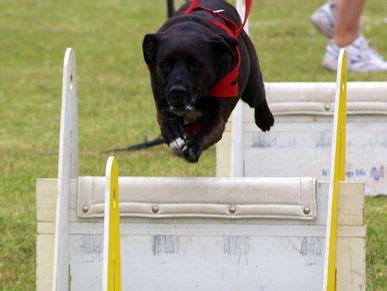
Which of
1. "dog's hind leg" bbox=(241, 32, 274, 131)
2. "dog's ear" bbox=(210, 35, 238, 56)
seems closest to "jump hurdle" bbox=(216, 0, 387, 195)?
"dog's hind leg" bbox=(241, 32, 274, 131)

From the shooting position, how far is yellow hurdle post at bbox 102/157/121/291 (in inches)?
145

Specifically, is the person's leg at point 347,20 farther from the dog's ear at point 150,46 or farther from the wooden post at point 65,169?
the wooden post at point 65,169

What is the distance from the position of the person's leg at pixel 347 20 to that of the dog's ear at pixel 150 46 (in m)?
5.18

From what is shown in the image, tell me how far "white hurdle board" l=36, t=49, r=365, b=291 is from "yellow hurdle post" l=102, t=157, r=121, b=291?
438 millimetres

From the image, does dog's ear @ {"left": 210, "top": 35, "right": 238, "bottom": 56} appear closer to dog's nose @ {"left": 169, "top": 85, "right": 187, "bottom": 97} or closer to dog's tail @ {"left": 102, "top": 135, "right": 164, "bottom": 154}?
dog's nose @ {"left": 169, "top": 85, "right": 187, "bottom": 97}

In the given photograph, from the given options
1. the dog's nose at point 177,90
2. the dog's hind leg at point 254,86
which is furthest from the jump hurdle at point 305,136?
the dog's nose at point 177,90

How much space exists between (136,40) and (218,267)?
32.4 ft

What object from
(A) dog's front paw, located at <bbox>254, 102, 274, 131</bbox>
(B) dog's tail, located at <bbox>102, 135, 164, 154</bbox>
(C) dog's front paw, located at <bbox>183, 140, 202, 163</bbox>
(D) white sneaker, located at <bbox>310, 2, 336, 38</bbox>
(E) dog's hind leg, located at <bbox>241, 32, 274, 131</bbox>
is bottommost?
(C) dog's front paw, located at <bbox>183, 140, 202, 163</bbox>

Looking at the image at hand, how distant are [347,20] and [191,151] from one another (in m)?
5.35

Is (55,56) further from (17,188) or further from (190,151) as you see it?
(190,151)

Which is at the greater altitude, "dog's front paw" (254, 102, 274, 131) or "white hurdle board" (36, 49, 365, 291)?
"dog's front paw" (254, 102, 274, 131)

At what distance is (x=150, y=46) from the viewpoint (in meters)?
4.36

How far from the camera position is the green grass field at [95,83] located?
21.3 ft

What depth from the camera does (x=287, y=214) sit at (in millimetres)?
4258
